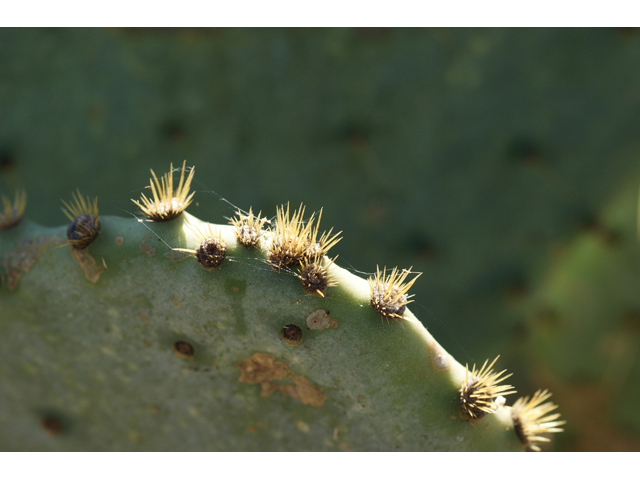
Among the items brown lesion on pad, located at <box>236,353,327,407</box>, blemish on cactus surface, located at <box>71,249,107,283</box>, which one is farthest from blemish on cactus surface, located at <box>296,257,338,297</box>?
blemish on cactus surface, located at <box>71,249,107,283</box>

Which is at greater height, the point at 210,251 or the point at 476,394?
the point at 210,251

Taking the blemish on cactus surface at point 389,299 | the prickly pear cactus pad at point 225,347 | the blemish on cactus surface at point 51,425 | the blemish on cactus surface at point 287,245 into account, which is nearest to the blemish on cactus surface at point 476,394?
the prickly pear cactus pad at point 225,347

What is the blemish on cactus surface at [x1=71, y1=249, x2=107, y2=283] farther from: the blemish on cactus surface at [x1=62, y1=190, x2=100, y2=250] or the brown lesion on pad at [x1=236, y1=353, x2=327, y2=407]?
the brown lesion on pad at [x1=236, y1=353, x2=327, y2=407]

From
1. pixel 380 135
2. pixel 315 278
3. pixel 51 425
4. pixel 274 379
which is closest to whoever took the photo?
pixel 315 278

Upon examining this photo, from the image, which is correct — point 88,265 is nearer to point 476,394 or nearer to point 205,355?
point 205,355

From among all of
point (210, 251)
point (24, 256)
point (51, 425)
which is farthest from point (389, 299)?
point (51, 425)
